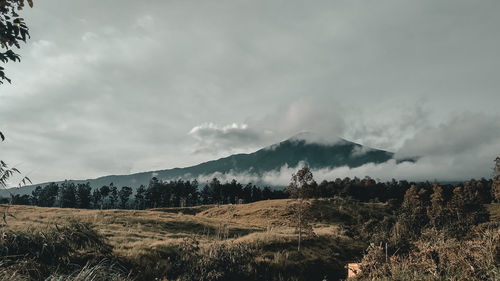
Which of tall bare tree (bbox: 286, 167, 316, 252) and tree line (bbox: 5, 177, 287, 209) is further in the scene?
tree line (bbox: 5, 177, 287, 209)

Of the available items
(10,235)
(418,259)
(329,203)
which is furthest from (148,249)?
(329,203)

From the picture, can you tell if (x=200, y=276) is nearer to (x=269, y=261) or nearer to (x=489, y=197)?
(x=269, y=261)

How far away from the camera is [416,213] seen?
48.6m

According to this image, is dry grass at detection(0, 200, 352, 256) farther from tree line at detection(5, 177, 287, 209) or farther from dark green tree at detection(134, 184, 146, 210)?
dark green tree at detection(134, 184, 146, 210)

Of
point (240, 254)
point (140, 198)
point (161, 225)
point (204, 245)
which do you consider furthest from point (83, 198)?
point (240, 254)

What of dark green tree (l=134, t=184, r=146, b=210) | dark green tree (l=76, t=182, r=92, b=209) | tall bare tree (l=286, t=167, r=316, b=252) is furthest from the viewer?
dark green tree (l=134, t=184, r=146, b=210)

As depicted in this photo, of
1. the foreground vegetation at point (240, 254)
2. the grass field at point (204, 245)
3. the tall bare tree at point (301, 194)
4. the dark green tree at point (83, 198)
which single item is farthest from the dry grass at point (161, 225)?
the dark green tree at point (83, 198)

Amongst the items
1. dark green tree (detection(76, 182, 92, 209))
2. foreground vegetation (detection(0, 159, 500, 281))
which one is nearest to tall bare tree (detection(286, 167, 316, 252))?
foreground vegetation (detection(0, 159, 500, 281))

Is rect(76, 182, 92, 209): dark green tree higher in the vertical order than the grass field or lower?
higher

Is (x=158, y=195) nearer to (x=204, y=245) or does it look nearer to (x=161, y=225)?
(x=161, y=225)

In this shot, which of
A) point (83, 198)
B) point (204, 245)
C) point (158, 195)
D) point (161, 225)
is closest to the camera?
point (204, 245)

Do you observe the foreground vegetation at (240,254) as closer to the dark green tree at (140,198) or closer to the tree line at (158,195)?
the tree line at (158,195)

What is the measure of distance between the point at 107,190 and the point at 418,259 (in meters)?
142

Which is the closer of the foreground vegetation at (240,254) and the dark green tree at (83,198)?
the foreground vegetation at (240,254)
